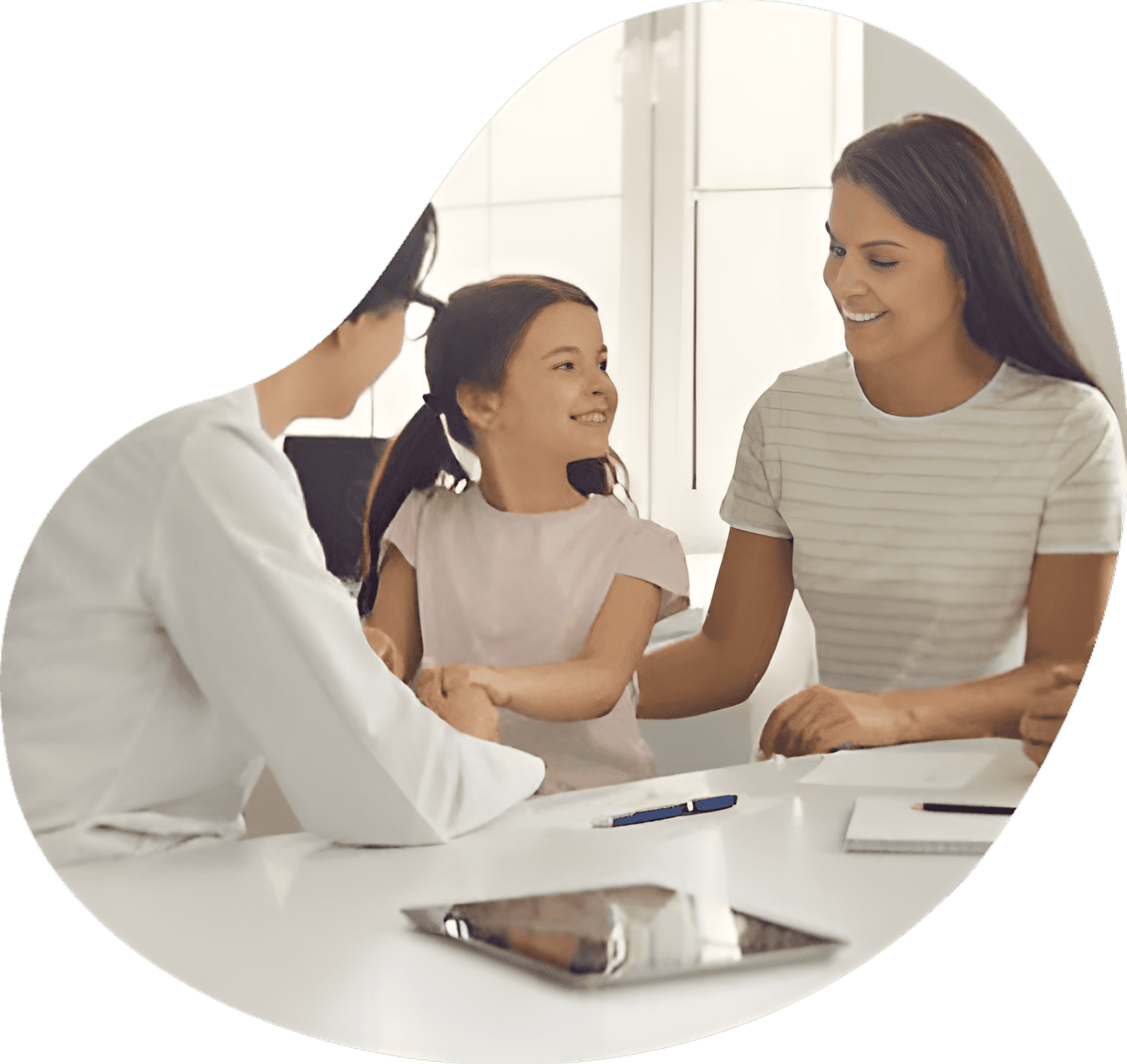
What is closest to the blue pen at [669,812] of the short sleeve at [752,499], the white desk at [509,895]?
the white desk at [509,895]

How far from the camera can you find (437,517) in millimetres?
1948

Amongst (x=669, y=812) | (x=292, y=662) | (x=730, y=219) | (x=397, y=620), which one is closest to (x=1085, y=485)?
(x=730, y=219)

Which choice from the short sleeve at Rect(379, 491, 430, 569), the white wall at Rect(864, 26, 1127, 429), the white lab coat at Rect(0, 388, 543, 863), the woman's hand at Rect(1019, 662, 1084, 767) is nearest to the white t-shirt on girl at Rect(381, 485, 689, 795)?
the short sleeve at Rect(379, 491, 430, 569)

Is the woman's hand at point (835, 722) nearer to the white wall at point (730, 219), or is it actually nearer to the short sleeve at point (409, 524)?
the white wall at point (730, 219)

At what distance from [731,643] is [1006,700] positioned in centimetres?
35

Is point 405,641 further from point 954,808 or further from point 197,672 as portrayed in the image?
point 954,808

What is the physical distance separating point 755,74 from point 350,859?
1.10m

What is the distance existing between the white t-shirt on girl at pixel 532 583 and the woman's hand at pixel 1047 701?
459mm

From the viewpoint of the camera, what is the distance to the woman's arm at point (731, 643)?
192 cm

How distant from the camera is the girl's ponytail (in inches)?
76.4

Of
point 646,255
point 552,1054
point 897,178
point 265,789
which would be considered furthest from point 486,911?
point 897,178

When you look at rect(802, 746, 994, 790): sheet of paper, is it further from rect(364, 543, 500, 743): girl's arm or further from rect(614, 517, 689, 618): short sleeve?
rect(364, 543, 500, 743): girl's arm

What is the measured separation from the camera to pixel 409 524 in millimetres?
1951

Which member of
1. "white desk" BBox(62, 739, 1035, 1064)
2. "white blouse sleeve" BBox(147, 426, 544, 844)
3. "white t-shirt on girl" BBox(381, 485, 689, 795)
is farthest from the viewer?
"white t-shirt on girl" BBox(381, 485, 689, 795)
